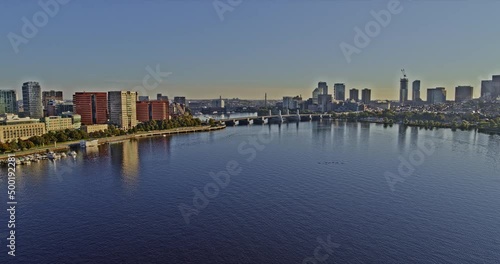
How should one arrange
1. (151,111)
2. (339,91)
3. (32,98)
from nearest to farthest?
(32,98), (151,111), (339,91)

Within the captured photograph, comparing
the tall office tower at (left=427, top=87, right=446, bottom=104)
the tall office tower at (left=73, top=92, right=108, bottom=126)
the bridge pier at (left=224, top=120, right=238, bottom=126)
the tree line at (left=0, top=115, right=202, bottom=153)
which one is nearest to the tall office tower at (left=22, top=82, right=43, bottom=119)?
the tall office tower at (left=73, top=92, right=108, bottom=126)

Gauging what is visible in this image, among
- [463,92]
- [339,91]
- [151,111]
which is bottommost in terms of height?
[151,111]

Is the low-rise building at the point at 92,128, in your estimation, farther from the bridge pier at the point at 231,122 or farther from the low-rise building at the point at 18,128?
the bridge pier at the point at 231,122

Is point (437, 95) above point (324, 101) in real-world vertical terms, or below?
above

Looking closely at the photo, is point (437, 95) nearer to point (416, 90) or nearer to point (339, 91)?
point (416, 90)

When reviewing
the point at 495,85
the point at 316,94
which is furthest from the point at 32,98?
the point at 495,85

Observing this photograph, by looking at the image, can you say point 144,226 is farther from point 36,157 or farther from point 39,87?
point 39,87

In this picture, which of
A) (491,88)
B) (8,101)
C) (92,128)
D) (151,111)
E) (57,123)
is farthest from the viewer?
(491,88)
